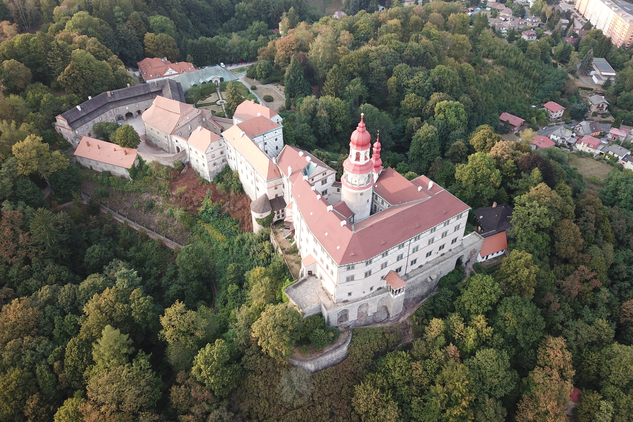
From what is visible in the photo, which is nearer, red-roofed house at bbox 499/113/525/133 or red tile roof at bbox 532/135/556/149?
red tile roof at bbox 532/135/556/149

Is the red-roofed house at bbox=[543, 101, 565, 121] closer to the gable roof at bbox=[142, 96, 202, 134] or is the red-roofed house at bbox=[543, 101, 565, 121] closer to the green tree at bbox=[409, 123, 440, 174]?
the green tree at bbox=[409, 123, 440, 174]

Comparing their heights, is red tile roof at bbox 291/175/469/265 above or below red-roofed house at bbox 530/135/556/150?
above

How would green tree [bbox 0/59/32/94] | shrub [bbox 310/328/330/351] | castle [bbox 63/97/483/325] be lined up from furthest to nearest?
green tree [bbox 0/59/32/94], castle [bbox 63/97/483/325], shrub [bbox 310/328/330/351]

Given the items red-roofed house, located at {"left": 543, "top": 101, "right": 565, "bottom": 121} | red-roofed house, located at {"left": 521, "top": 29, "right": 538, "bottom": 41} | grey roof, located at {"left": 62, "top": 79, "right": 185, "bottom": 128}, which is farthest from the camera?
red-roofed house, located at {"left": 521, "top": 29, "right": 538, "bottom": 41}

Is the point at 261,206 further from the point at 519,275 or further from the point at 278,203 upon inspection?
the point at 519,275

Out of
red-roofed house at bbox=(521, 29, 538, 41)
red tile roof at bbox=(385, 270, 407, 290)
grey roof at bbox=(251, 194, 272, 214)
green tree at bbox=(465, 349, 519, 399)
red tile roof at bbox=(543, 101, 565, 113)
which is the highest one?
red tile roof at bbox=(385, 270, 407, 290)

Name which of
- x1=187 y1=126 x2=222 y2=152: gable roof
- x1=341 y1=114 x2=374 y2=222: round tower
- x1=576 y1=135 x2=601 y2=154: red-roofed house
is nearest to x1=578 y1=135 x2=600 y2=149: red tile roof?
x1=576 y1=135 x2=601 y2=154: red-roofed house

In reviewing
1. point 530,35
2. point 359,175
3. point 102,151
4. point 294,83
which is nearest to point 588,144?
point 530,35

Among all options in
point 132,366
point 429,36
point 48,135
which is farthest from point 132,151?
point 429,36
